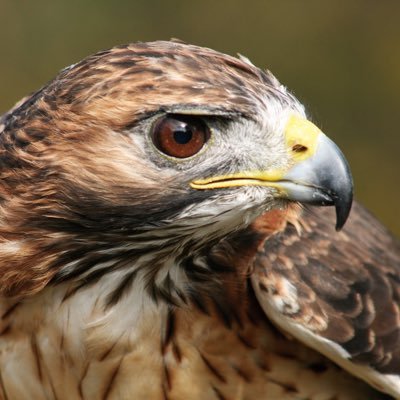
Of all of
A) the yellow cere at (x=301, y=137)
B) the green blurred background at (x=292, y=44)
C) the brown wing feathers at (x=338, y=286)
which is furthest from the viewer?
the green blurred background at (x=292, y=44)

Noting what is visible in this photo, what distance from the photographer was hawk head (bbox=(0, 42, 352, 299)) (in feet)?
11.8

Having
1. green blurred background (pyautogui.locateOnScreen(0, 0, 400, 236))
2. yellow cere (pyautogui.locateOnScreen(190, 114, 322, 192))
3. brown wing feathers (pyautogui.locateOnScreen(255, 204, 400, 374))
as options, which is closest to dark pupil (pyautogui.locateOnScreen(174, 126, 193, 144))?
yellow cere (pyautogui.locateOnScreen(190, 114, 322, 192))

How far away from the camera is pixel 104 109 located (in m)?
3.64

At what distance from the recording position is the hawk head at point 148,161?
11.8 ft

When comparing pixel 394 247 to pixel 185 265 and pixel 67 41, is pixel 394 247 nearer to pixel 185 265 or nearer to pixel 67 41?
pixel 185 265

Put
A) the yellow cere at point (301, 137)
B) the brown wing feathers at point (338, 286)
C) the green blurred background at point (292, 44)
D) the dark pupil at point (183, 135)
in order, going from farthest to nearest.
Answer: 1. the green blurred background at point (292, 44)
2. the brown wing feathers at point (338, 286)
3. the yellow cere at point (301, 137)
4. the dark pupil at point (183, 135)

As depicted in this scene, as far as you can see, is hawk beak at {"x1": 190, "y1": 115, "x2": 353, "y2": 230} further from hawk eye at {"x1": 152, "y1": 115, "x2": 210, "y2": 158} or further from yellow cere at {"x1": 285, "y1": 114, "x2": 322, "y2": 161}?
hawk eye at {"x1": 152, "y1": 115, "x2": 210, "y2": 158}

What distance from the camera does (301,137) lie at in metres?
3.68

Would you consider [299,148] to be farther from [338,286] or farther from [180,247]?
[338,286]

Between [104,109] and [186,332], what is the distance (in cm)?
90

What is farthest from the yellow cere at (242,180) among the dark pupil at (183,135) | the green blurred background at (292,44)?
the green blurred background at (292,44)

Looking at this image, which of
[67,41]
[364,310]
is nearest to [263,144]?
[364,310]

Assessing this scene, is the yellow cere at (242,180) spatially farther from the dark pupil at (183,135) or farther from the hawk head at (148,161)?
the dark pupil at (183,135)

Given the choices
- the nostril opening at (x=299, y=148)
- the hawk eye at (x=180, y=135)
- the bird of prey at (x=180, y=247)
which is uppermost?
the nostril opening at (x=299, y=148)
